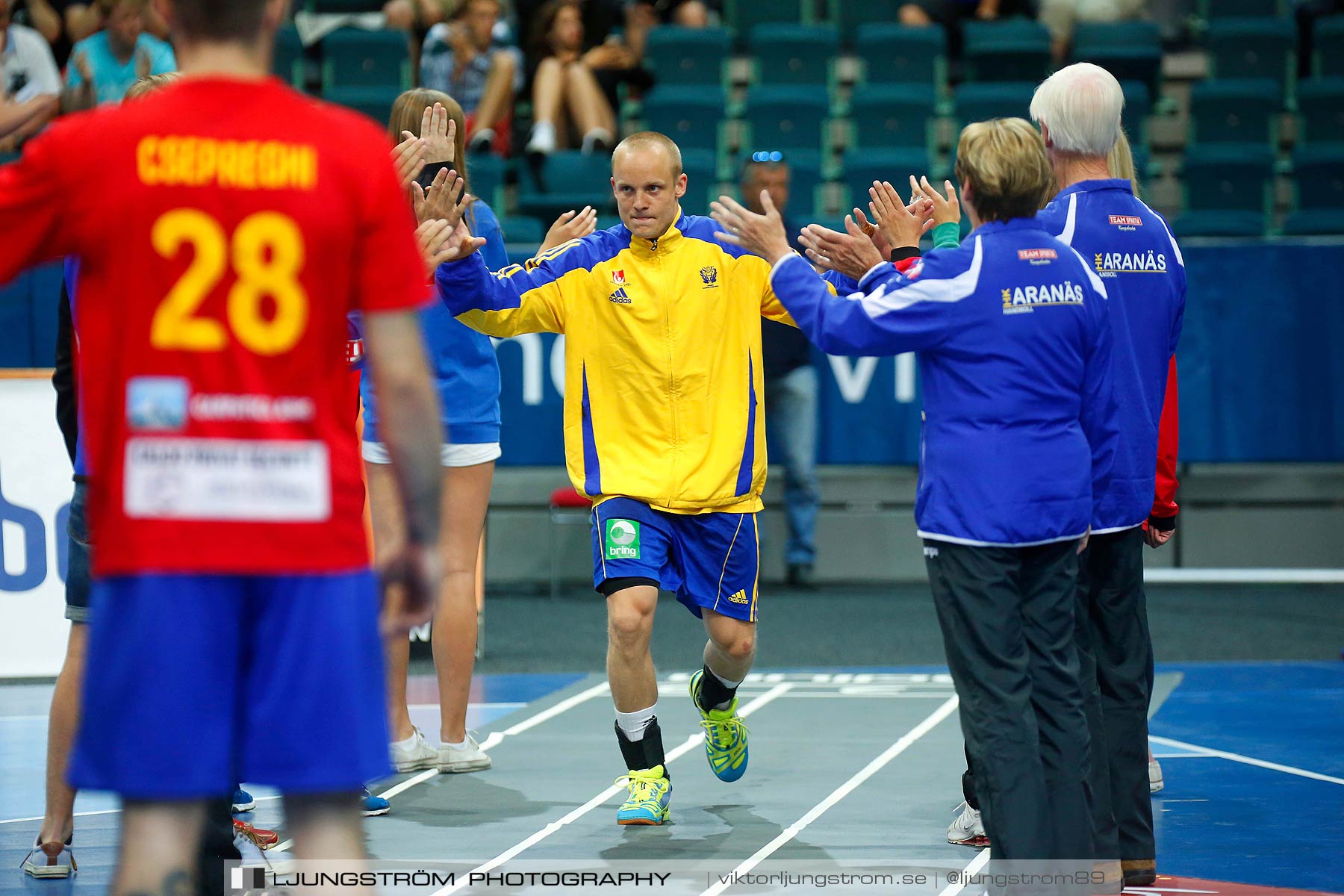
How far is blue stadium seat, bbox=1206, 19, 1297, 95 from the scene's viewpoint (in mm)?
13234

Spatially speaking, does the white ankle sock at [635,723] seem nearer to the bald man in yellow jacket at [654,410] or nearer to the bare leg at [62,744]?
the bald man in yellow jacket at [654,410]

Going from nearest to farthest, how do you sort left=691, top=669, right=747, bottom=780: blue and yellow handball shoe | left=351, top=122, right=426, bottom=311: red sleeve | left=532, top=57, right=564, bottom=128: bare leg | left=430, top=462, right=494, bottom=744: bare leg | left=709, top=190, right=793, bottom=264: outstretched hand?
left=351, top=122, right=426, bottom=311: red sleeve → left=709, top=190, right=793, bottom=264: outstretched hand → left=691, top=669, right=747, bottom=780: blue and yellow handball shoe → left=430, top=462, right=494, bottom=744: bare leg → left=532, top=57, right=564, bottom=128: bare leg

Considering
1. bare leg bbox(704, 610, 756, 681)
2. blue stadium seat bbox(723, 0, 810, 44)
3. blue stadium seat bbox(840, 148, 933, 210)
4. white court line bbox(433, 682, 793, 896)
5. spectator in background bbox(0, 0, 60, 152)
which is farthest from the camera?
blue stadium seat bbox(723, 0, 810, 44)

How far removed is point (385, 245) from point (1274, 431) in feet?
29.7

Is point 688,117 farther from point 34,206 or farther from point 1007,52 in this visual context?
point 34,206

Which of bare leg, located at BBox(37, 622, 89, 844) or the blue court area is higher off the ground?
bare leg, located at BBox(37, 622, 89, 844)

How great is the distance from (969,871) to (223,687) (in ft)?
8.80

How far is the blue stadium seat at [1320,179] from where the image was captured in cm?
1204

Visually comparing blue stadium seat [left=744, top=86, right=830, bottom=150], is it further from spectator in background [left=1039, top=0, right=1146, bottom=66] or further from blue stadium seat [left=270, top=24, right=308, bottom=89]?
blue stadium seat [left=270, top=24, right=308, bottom=89]

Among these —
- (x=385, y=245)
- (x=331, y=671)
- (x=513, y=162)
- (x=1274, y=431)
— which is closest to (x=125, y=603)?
(x=331, y=671)

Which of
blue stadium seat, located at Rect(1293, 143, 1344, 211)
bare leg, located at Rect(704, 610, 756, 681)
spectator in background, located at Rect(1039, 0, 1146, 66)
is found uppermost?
spectator in background, located at Rect(1039, 0, 1146, 66)

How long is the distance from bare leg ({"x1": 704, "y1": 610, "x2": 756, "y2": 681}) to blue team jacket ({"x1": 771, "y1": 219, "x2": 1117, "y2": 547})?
1.41 meters

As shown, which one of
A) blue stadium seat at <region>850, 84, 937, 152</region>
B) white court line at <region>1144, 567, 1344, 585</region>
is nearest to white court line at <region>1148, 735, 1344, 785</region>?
white court line at <region>1144, 567, 1344, 585</region>

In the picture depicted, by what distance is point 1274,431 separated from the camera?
34.7 feet
